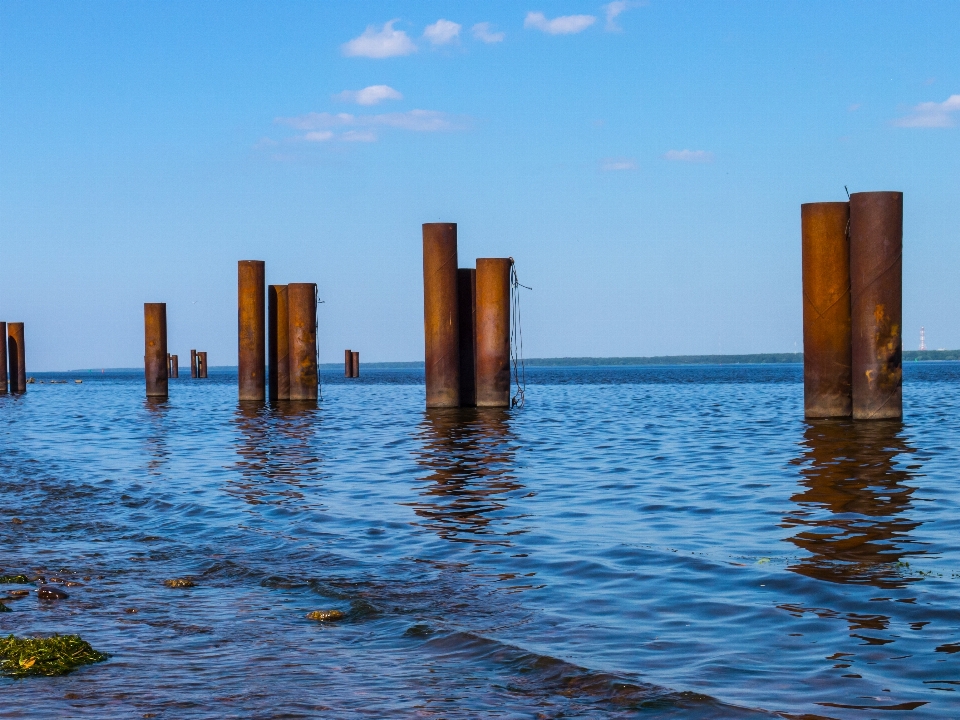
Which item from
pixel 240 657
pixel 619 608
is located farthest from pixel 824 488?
pixel 240 657

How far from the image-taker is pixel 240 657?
Answer: 4641mm

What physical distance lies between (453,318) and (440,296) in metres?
0.47

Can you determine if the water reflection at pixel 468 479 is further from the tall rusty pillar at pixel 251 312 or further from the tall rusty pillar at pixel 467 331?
the tall rusty pillar at pixel 251 312

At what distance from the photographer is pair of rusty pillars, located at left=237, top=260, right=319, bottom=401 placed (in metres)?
24.7

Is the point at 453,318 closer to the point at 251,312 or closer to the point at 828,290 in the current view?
the point at 251,312

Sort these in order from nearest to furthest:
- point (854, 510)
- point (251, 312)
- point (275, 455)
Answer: point (854, 510) → point (275, 455) → point (251, 312)

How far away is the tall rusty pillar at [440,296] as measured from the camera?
19.8m

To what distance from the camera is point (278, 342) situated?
26266 mm

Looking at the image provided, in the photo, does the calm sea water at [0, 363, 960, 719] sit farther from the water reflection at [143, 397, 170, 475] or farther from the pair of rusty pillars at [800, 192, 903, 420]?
the pair of rusty pillars at [800, 192, 903, 420]

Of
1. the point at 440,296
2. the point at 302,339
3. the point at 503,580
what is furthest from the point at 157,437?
the point at 503,580

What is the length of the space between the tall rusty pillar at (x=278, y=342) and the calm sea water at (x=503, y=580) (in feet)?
39.5

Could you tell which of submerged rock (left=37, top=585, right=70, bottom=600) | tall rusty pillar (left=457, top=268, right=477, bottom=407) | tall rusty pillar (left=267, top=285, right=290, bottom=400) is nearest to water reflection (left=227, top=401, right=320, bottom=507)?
tall rusty pillar (left=267, top=285, right=290, bottom=400)

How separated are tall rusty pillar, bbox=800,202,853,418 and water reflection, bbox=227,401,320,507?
7181 mm

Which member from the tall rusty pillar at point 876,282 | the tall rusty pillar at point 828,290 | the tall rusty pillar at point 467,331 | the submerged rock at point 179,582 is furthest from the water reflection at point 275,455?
the tall rusty pillar at point 876,282
